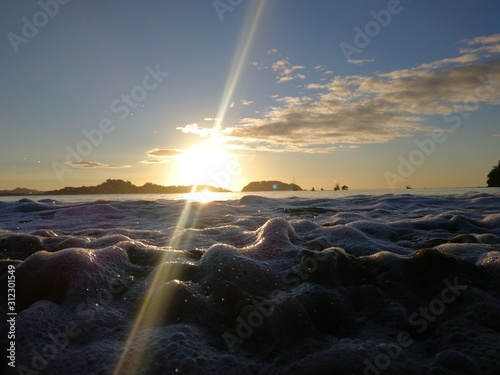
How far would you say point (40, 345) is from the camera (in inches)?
117

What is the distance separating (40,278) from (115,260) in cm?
98

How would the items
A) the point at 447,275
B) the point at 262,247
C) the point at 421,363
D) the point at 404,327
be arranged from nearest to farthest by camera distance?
the point at 421,363
the point at 404,327
the point at 447,275
the point at 262,247

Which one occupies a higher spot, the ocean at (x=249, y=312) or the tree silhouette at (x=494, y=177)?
the tree silhouette at (x=494, y=177)

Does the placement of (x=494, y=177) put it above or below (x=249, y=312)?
above

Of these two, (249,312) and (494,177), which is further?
(494,177)

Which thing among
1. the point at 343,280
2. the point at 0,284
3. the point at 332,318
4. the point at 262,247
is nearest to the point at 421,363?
the point at 332,318

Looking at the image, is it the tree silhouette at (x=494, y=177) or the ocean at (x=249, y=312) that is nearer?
the ocean at (x=249, y=312)

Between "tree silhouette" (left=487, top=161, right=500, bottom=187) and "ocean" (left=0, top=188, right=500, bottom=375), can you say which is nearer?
"ocean" (left=0, top=188, right=500, bottom=375)

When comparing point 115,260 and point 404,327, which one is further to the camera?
point 115,260

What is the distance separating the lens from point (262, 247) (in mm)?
5699

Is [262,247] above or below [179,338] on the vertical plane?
above

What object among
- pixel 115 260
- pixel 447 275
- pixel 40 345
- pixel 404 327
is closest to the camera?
pixel 40 345

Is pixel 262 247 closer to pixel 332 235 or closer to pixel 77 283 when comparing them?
pixel 332 235

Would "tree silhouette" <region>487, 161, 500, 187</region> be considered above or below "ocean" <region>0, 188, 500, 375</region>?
above
